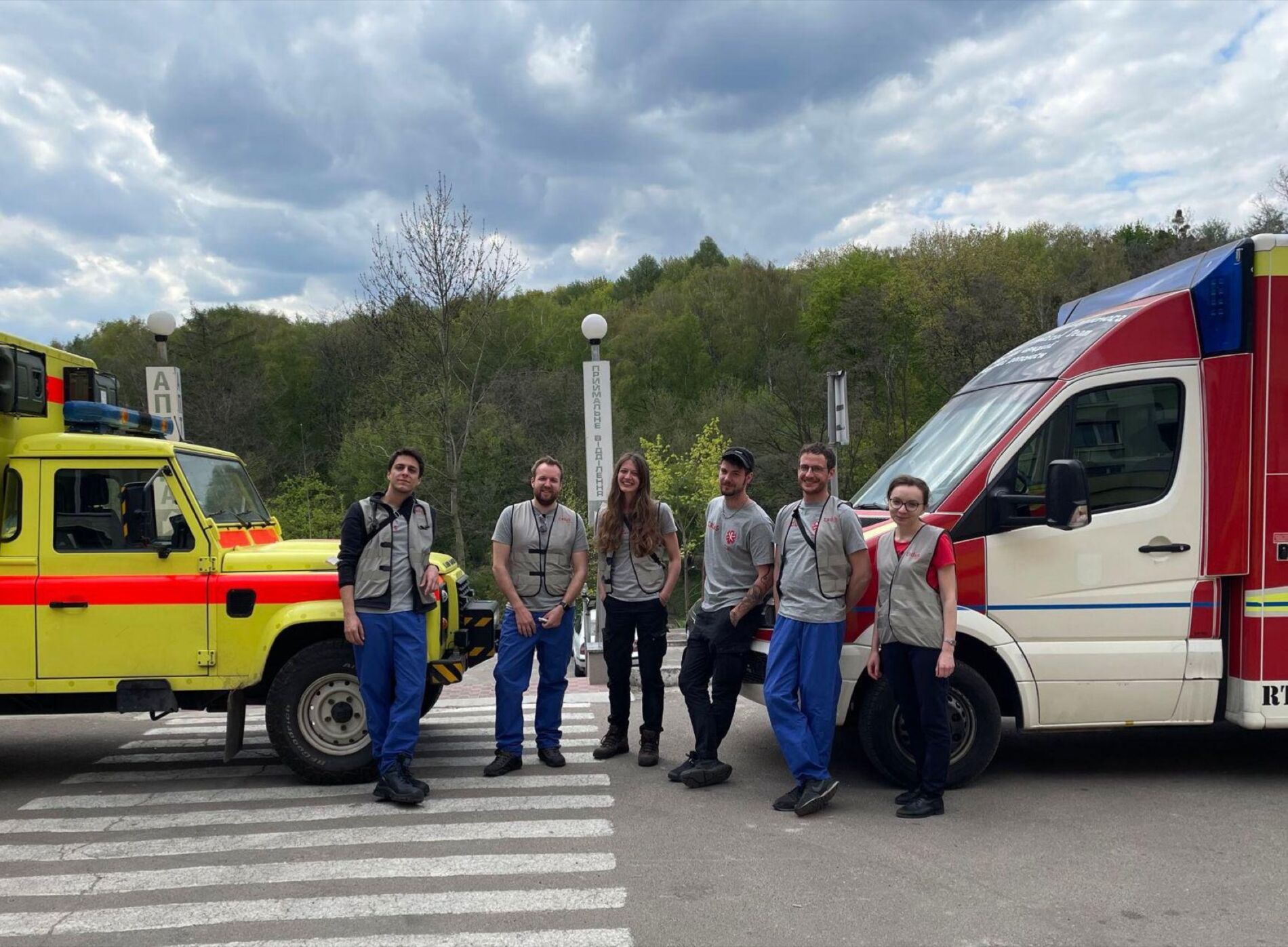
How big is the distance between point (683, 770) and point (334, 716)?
7.16 feet

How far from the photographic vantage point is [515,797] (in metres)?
6.17

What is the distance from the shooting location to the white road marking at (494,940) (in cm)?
409

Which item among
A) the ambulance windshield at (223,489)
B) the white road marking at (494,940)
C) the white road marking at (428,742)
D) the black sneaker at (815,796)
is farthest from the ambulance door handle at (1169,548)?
the ambulance windshield at (223,489)

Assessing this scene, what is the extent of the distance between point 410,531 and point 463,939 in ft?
8.46

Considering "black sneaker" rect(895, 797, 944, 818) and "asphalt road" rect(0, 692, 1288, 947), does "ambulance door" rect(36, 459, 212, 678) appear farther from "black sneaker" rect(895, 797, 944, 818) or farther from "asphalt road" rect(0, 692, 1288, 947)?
"black sneaker" rect(895, 797, 944, 818)

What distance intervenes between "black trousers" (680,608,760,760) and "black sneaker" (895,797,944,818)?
113 cm

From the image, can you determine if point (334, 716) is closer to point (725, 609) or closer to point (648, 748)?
point (648, 748)

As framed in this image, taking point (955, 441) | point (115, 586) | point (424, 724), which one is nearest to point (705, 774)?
point (955, 441)

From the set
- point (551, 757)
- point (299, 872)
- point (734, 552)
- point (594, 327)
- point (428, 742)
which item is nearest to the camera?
point (299, 872)

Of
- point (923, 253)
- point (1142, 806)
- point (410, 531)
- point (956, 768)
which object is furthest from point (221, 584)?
point (923, 253)

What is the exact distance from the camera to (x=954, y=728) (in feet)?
19.8

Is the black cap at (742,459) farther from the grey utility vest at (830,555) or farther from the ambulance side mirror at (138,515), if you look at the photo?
the ambulance side mirror at (138,515)

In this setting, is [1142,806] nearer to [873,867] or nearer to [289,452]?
[873,867]

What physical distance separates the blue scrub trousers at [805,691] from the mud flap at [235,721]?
327cm
